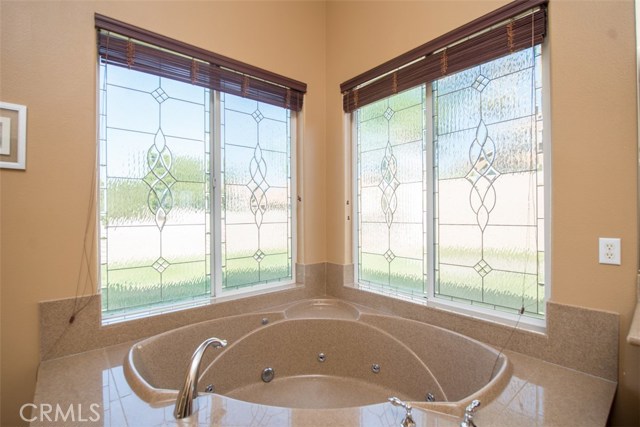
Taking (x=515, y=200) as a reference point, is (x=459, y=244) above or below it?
below

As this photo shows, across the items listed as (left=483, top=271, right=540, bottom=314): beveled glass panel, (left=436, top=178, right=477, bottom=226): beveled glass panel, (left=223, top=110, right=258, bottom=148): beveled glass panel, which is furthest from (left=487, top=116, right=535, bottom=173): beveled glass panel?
(left=223, top=110, right=258, bottom=148): beveled glass panel

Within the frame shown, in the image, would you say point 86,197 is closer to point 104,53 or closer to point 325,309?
point 104,53

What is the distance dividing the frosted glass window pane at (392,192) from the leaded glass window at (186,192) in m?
0.61

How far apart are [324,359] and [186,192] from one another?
1.47 metres

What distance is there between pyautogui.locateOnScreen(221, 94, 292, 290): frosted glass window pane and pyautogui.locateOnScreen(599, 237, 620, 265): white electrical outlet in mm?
1856

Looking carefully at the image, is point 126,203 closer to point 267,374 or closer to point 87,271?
point 87,271

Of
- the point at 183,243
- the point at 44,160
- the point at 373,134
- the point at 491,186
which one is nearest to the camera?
the point at 44,160

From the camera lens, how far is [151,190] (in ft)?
5.73

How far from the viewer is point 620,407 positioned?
1170 millimetres

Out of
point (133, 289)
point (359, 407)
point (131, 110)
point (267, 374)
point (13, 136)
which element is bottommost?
point (267, 374)

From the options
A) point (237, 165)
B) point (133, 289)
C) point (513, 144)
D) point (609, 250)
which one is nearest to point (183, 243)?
point (133, 289)

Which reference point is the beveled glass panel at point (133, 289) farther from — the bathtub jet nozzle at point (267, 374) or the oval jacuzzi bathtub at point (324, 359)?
the bathtub jet nozzle at point (267, 374)

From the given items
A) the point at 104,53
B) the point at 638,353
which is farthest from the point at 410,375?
the point at 104,53

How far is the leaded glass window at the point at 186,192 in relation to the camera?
1.64m
